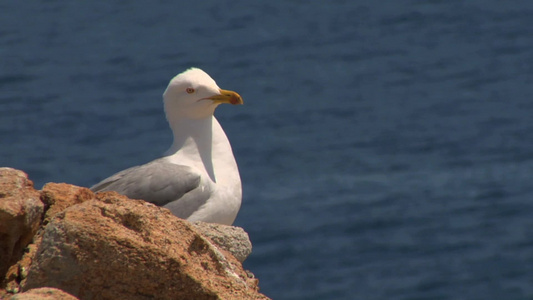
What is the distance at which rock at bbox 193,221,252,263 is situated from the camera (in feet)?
20.7

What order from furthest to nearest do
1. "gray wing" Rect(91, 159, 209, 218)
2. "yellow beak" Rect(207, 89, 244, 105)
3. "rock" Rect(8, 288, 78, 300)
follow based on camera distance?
1. "yellow beak" Rect(207, 89, 244, 105)
2. "gray wing" Rect(91, 159, 209, 218)
3. "rock" Rect(8, 288, 78, 300)

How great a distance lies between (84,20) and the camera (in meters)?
34.2

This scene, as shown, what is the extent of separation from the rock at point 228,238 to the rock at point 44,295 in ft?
5.60

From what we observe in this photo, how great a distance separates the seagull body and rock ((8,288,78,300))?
3760 millimetres

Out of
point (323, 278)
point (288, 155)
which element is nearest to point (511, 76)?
point (288, 155)

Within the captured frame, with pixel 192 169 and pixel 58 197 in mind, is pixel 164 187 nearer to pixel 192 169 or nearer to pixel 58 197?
pixel 192 169

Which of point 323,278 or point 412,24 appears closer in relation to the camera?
point 323,278

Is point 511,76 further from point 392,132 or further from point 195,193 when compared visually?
point 195,193

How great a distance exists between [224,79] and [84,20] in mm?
6476

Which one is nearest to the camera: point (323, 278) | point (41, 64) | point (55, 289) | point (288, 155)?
point (55, 289)

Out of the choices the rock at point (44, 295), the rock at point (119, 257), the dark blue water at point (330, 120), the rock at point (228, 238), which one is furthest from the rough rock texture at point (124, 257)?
the dark blue water at point (330, 120)

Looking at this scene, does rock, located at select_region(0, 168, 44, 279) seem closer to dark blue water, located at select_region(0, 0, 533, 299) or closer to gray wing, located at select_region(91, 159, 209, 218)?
gray wing, located at select_region(91, 159, 209, 218)

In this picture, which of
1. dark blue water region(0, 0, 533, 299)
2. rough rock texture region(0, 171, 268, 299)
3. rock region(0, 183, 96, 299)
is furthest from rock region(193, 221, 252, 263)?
dark blue water region(0, 0, 533, 299)

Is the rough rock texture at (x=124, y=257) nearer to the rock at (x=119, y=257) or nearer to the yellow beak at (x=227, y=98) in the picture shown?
the rock at (x=119, y=257)
